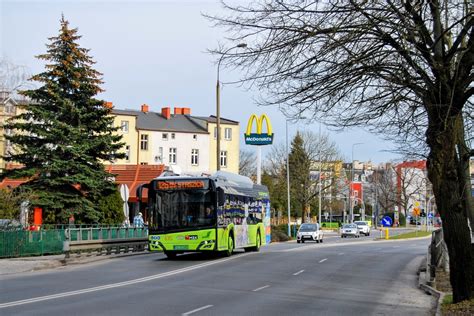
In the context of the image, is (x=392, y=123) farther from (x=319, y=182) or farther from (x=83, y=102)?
(x=319, y=182)

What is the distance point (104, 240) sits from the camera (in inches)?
1116

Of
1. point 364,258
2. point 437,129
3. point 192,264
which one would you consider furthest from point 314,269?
point 437,129

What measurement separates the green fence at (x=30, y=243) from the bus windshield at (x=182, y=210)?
16.2 feet

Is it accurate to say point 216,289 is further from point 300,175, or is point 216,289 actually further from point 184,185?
point 300,175

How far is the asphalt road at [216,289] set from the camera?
12836mm

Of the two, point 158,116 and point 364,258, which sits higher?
point 158,116

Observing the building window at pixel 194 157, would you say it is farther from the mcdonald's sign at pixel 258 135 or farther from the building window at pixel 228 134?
the mcdonald's sign at pixel 258 135

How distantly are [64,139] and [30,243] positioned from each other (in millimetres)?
10493

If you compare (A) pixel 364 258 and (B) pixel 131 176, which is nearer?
(A) pixel 364 258

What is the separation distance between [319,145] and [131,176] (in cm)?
2899

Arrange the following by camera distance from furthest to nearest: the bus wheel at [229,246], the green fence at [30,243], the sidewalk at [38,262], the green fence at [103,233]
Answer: the green fence at [103,233]
the bus wheel at [229,246]
the green fence at [30,243]
the sidewalk at [38,262]

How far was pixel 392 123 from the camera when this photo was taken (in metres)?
14.7

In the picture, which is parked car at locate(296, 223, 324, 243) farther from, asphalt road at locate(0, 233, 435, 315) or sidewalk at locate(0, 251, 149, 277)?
sidewalk at locate(0, 251, 149, 277)

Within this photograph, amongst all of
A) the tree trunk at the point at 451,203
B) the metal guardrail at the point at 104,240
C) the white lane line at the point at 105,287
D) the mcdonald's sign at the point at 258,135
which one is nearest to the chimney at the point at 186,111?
the mcdonald's sign at the point at 258,135
